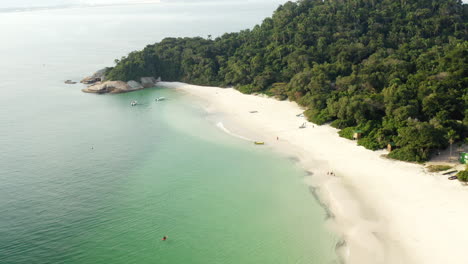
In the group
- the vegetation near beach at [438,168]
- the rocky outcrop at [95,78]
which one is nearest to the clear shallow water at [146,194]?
the vegetation near beach at [438,168]

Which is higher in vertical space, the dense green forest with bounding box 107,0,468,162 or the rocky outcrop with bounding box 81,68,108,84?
the dense green forest with bounding box 107,0,468,162

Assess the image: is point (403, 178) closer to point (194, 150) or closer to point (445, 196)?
point (445, 196)

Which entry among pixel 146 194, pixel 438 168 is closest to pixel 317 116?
pixel 438 168

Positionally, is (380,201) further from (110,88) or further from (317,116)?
(110,88)

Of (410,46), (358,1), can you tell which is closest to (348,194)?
(410,46)

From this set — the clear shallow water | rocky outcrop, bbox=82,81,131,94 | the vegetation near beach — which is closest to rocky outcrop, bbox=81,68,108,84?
rocky outcrop, bbox=82,81,131,94

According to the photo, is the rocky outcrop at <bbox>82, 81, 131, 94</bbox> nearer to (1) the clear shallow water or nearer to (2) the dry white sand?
(1) the clear shallow water
